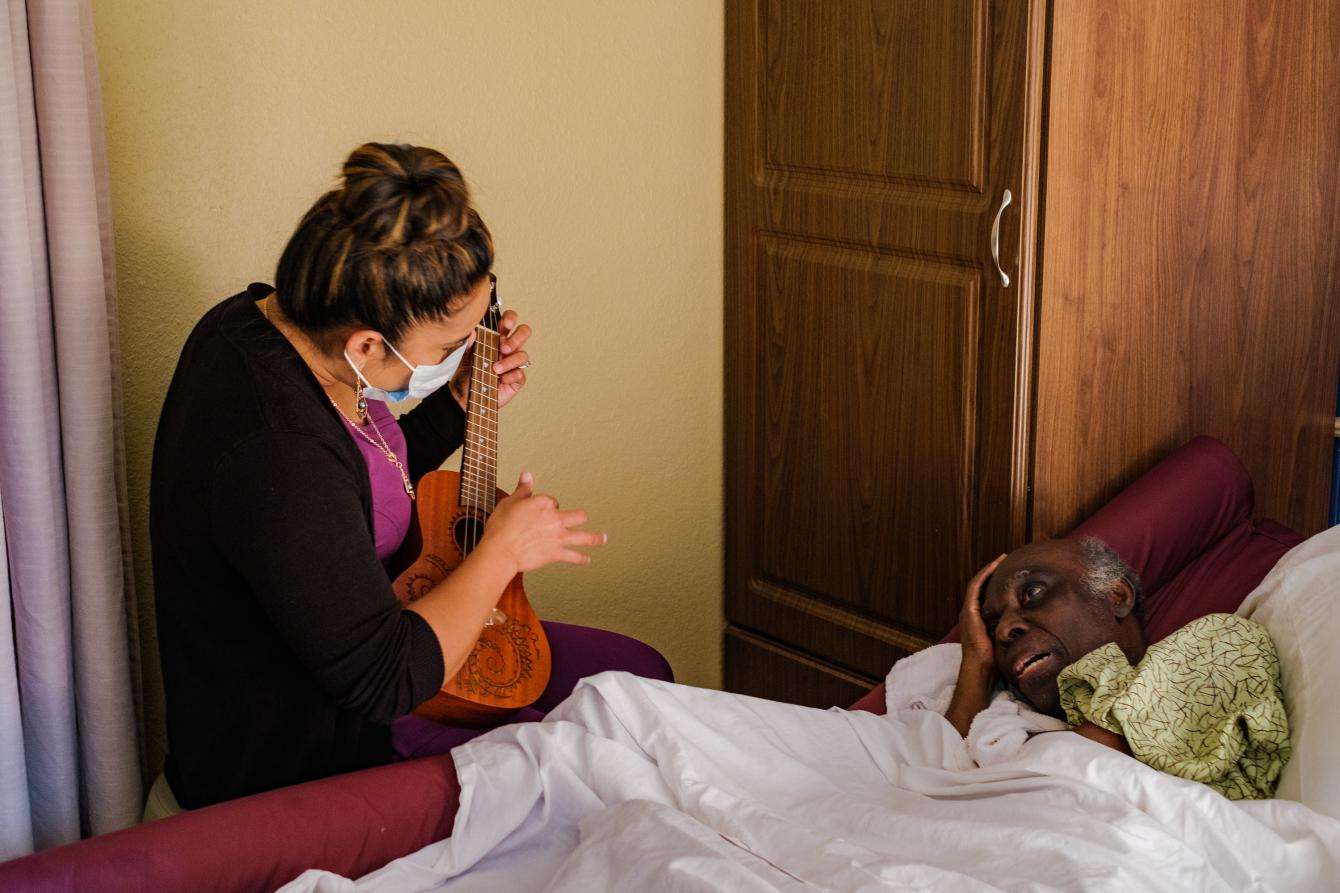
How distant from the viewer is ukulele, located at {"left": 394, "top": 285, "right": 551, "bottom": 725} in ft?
5.91

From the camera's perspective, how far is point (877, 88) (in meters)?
2.23

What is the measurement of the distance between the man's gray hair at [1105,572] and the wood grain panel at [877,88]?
60 cm

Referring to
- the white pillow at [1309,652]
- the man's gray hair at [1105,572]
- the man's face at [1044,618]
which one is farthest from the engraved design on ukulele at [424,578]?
the white pillow at [1309,652]

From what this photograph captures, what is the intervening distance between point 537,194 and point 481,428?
64 centimetres

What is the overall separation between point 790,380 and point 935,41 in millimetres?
636

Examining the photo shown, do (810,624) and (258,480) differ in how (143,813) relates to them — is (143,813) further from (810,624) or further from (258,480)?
(810,624)

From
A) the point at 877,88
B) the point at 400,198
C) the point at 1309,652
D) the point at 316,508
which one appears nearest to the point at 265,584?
the point at 316,508

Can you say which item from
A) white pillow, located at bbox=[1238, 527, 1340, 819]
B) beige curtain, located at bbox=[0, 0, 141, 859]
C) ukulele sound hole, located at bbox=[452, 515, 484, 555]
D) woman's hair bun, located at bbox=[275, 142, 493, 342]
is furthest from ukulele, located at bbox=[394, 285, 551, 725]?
white pillow, located at bbox=[1238, 527, 1340, 819]

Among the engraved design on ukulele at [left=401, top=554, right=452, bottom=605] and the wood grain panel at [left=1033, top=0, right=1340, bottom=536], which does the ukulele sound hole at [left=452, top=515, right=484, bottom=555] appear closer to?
the engraved design on ukulele at [left=401, top=554, right=452, bottom=605]

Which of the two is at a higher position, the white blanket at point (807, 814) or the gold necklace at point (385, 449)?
the gold necklace at point (385, 449)

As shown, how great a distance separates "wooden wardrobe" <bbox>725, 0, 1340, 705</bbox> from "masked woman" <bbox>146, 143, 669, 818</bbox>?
78cm

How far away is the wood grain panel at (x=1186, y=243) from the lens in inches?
81.1

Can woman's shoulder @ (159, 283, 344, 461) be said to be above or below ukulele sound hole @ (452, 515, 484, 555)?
above

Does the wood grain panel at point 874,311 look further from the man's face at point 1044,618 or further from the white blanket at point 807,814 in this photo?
the white blanket at point 807,814
